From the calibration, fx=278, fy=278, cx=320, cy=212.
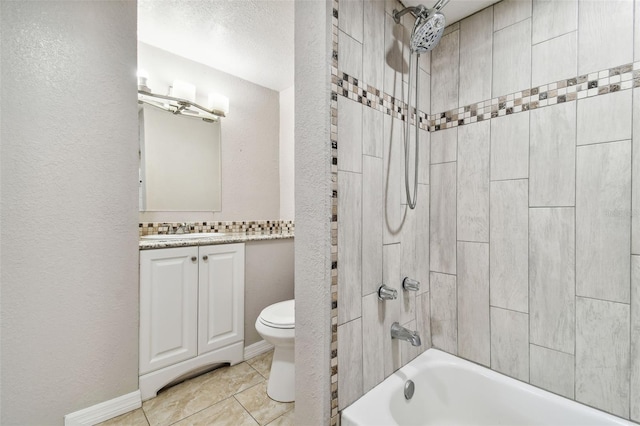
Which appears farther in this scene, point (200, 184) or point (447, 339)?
A: point (200, 184)

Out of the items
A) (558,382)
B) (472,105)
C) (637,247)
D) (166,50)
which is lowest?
(558,382)

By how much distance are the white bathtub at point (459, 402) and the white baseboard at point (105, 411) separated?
1.31 m

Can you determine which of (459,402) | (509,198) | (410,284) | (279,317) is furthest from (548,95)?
(279,317)

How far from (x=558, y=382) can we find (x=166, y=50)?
10.6 feet

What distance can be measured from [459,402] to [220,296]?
155cm

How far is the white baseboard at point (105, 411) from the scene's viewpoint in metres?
1.43

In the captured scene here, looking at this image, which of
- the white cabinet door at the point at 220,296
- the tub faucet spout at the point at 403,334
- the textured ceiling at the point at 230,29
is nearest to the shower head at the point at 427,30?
the textured ceiling at the point at 230,29

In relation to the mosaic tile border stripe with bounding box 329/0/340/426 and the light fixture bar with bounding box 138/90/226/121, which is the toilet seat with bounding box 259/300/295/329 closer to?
the mosaic tile border stripe with bounding box 329/0/340/426

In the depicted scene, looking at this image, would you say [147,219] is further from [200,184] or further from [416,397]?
[416,397]

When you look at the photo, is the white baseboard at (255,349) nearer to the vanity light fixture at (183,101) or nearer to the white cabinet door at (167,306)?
the white cabinet door at (167,306)

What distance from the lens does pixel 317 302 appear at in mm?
1029

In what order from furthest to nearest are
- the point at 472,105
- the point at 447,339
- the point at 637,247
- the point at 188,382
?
the point at 188,382 < the point at 447,339 < the point at 472,105 < the point at 637,247

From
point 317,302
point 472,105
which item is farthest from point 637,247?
point 317,302

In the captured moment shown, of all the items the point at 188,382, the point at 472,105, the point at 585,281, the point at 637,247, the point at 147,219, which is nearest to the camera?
the point at 637,247
